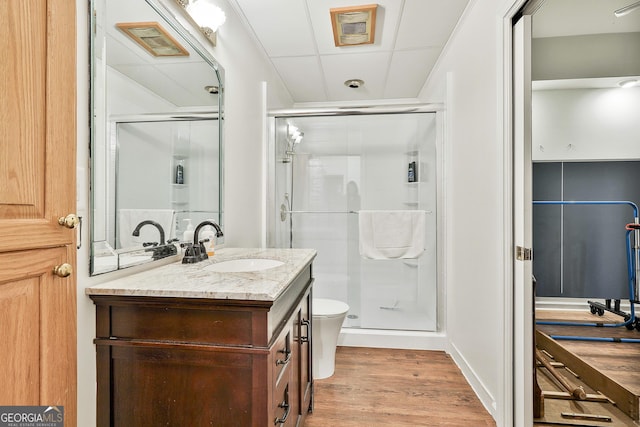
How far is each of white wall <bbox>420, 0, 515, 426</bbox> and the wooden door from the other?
1.68m

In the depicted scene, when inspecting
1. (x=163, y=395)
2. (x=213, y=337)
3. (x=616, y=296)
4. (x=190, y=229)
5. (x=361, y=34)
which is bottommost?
(x=616, y=296)

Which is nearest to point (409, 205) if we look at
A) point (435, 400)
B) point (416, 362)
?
point (416, 362)

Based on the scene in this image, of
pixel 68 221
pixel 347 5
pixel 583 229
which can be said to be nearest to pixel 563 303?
pixel 583 229

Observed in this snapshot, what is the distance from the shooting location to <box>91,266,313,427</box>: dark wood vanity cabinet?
874 millimetres

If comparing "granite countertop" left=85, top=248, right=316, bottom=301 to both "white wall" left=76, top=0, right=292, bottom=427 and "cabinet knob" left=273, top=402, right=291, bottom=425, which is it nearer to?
"white wall" left=76, top=0, right=292, bottom=427

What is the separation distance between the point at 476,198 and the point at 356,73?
1628 millimetres

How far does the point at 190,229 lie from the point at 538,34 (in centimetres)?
288

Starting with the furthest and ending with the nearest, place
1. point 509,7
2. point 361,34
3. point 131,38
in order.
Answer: point 361,34
point 509,7
point 131,38

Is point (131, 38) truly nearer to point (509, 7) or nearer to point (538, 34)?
point (509, 7)

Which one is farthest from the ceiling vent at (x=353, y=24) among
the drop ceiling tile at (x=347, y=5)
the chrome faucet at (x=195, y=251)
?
the chrome faucet at (x=195, y=251)

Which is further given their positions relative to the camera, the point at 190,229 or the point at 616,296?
the point at 616,296

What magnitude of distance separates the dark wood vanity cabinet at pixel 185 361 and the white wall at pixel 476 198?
1.24 metres

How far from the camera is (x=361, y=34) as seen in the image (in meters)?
2.24

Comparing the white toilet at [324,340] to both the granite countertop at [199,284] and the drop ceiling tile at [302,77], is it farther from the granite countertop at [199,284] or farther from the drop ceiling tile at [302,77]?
the drop ceiling tile at [302,77]
